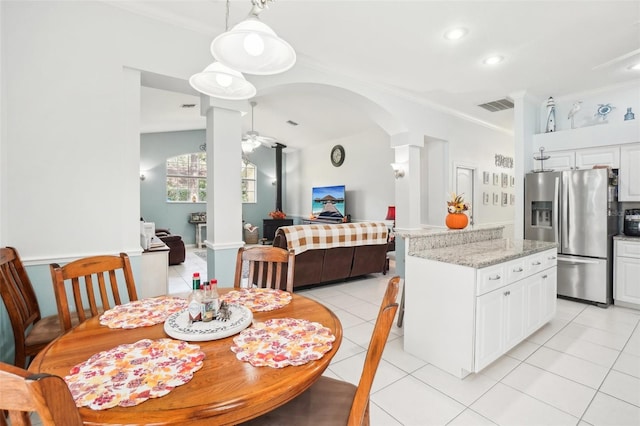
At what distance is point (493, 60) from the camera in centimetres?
364

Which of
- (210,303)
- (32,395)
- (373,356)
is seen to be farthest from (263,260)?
(32,395)

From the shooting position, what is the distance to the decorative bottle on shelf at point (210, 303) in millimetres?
1345

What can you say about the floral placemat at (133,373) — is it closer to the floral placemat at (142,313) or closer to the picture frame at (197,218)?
the floral placemat at (142,313)

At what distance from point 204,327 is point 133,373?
1.11ft

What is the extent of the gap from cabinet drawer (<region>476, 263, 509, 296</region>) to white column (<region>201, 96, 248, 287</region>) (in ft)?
7.51

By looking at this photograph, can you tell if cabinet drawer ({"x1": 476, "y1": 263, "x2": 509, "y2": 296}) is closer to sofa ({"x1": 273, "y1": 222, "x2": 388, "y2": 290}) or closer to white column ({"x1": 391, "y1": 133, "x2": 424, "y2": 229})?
sofa ({"x1": 273, "y1": 222, "x2": 388, "y2": 290})

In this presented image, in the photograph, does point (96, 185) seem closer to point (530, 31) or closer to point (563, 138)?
point (530, 31)

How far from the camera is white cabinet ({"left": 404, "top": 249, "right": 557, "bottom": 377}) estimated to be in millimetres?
2137

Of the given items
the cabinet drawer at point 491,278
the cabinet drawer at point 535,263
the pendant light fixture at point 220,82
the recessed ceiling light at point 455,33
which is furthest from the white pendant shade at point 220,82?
the cabinet drawer at point 535,263

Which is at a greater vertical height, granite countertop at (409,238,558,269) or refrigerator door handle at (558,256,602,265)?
granite countertop at (409,238,558,269)

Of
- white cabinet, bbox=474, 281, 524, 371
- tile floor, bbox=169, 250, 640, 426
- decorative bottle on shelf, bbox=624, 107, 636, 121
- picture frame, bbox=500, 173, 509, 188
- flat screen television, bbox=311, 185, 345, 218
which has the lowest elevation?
tile floor, bbox=169, 250, 640, 426

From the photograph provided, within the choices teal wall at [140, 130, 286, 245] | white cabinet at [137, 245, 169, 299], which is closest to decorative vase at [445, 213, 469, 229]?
white cabinet at [137, 245, 169, 299]

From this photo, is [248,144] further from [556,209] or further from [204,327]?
[204,327]

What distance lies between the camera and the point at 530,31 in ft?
10.00
